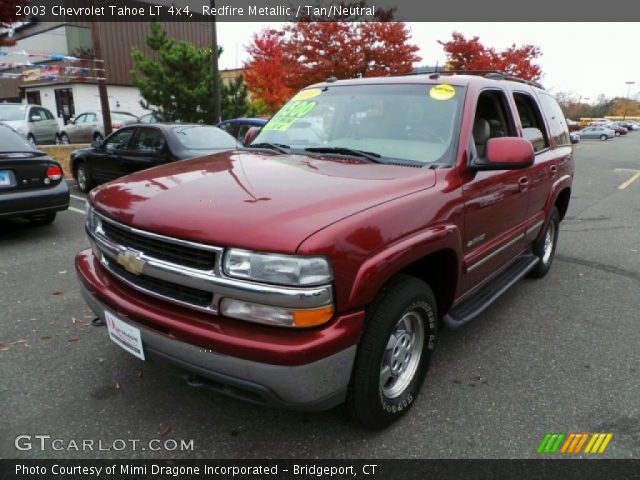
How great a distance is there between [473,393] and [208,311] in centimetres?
176

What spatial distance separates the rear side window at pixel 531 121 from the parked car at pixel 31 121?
16.0 metres

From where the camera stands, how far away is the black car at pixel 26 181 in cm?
562

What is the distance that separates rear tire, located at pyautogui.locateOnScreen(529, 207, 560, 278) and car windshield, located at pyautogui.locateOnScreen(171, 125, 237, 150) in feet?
17.0

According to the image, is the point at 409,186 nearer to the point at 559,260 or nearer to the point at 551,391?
the point at 551,391

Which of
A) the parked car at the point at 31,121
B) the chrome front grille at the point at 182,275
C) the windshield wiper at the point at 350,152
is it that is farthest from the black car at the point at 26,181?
the parked car at the point at 31,121

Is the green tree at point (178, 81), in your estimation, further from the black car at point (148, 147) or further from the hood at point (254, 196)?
the hood at point (254, 196)

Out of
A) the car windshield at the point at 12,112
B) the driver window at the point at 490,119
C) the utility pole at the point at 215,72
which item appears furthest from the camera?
the car windshield at the point at 12,112

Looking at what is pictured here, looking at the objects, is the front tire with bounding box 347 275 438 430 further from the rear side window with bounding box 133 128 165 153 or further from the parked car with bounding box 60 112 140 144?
the parked car with bounding box 60 112 140 144

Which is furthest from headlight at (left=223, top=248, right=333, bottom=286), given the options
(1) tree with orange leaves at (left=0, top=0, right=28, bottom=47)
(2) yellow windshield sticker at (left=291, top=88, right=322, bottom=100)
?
(1) tree with orange leaves at (left=0, top=0, right=28, bottom=47)

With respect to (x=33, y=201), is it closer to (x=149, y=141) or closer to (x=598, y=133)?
(x=149, y=141)

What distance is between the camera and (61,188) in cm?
618

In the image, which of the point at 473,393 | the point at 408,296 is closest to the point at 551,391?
the point at 473,393

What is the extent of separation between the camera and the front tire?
222 centimetres

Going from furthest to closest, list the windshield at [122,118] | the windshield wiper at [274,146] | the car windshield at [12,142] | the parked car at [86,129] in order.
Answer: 1. the windshield at [122,118]
2. the parked car at [86,129]
3. the car windshield at [12,142]
4. the windshield wiper at [274,146]
